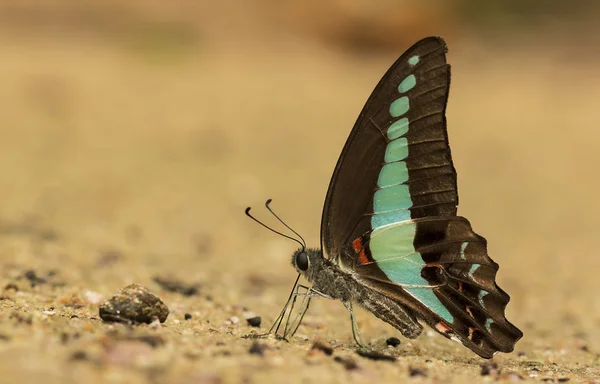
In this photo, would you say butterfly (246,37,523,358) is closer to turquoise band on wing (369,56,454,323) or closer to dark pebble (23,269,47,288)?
turquoise band on wing (369,56,454,323)

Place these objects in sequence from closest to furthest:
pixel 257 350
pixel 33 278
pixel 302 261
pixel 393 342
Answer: pixel 257 350 < pixel 302 261 < pixel 393 342 < pixel 33 278

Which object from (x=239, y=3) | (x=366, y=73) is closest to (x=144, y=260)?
(x=366, y=73)

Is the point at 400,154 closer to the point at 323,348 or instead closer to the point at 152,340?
the point at 323,348

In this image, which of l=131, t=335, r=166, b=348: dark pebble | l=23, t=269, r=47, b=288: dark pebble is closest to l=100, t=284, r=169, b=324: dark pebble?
l=131, t=335, r=166, b=348: dark pebble

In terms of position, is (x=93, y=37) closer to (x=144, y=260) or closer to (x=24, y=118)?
(x=24, y=118)

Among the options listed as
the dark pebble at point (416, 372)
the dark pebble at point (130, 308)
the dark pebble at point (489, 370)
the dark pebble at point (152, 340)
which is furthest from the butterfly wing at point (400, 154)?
the dark pebble at point (152, 340)

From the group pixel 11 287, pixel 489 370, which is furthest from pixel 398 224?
pixel 11 287

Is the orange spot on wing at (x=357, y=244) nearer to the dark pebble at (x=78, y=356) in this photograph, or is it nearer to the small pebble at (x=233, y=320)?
the small pebble at (x=233, y=320)
